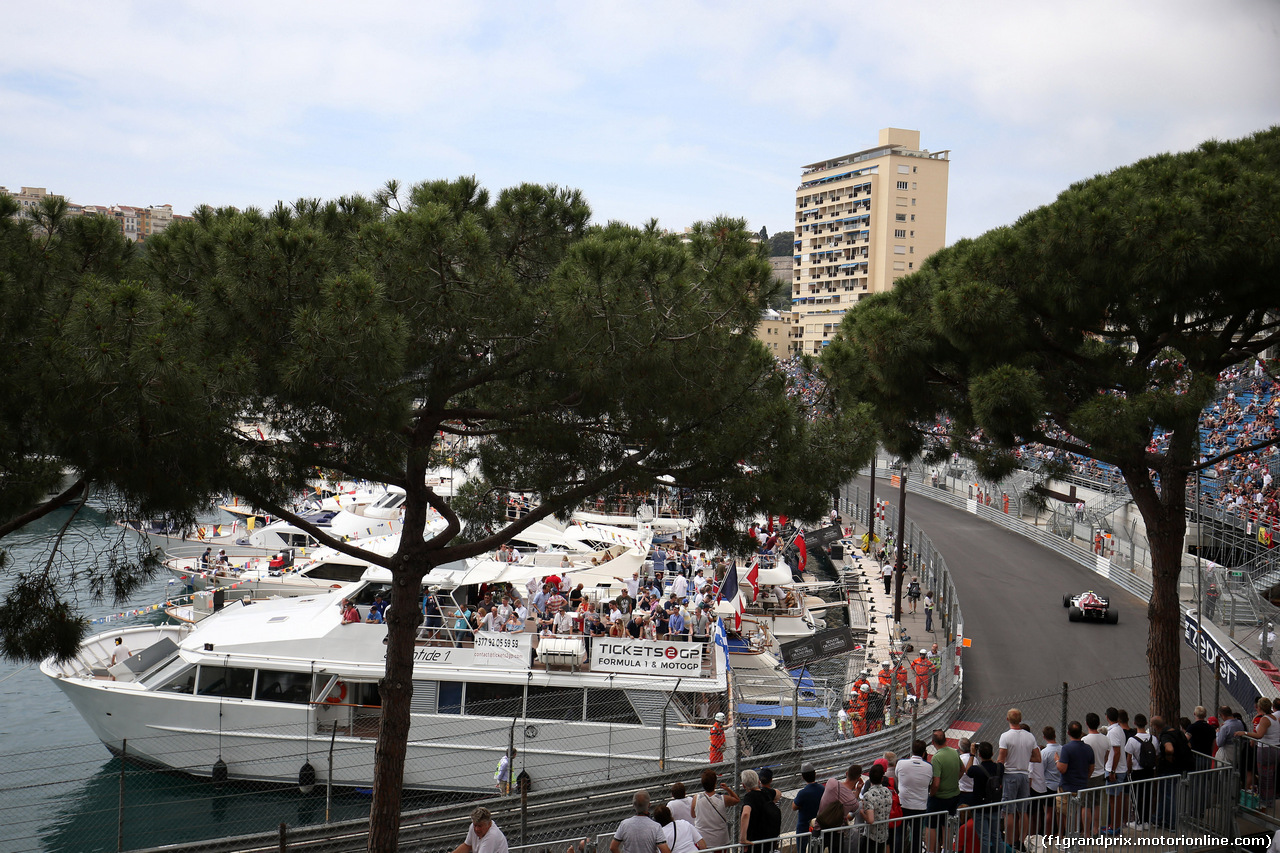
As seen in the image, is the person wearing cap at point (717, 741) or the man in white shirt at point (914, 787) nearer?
the man in white shirt at point (914, 787)

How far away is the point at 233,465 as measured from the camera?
862 cm

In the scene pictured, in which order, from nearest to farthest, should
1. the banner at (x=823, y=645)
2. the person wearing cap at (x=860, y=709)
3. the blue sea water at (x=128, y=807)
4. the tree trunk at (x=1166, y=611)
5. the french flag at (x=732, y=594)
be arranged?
the tree trunk at (x=1166, y=611) → the person wearing cap at (x=860, y=709) → the blue sea water at (x=128, y=807) → the banner at (x=823, y=645) → the french flag at (x=732, y=594)

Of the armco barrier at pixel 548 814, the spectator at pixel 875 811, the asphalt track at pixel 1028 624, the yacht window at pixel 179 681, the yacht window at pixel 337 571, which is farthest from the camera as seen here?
the yacht window at pixel 337 571

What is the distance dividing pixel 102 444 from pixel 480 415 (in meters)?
3.70

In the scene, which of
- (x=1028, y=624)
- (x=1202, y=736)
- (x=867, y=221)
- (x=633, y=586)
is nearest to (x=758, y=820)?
(x=1202, y=736)

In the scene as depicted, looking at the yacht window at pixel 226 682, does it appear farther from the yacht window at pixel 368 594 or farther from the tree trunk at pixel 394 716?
the tree trunk at pixel 394 716

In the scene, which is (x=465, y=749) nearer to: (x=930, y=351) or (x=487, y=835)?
(x=487, y=835)

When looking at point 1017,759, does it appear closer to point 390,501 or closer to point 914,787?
point 914,787

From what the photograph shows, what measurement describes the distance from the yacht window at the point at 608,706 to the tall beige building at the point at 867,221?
9386cm

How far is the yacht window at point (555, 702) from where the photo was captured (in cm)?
1537

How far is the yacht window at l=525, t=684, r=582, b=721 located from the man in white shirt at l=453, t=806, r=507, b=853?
808 centimetres

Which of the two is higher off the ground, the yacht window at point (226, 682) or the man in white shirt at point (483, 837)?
the man in white shirt at point (483, 837)

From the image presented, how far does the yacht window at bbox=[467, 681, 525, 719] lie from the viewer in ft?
50.4

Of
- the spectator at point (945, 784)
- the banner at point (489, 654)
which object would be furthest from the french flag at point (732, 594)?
the spectator at point (945, 784)
